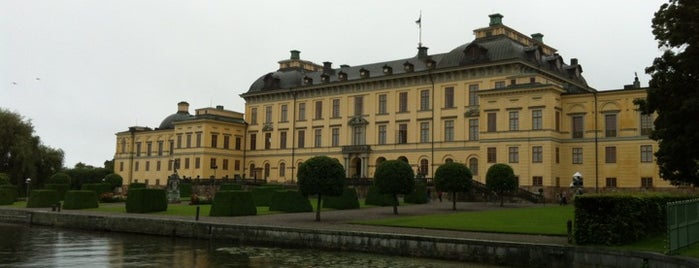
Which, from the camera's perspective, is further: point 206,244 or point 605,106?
point 605,106

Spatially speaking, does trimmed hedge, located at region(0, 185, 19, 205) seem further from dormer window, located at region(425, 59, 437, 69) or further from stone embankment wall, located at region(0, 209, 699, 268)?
dormer window, located at region(425, 59, 437, 69)

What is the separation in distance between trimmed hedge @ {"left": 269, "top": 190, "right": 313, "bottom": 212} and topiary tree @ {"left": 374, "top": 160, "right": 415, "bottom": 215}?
443 centimetres

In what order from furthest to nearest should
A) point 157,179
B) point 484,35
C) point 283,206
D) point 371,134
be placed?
point 157,179
point 371,134
point 484,35
point 283,206

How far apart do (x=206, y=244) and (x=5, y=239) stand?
847 centimetres

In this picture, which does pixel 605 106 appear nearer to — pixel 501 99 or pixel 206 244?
pixel 501 99

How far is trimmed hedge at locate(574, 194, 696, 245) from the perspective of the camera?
17500 mm

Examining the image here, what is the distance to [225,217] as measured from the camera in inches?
1199

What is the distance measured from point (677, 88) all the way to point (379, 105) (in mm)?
39156

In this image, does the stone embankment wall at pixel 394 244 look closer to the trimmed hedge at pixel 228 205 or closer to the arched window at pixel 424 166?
the trimmed hedge at pixel 228 205

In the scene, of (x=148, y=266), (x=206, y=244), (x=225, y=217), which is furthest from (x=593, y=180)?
(x=148, y=266)

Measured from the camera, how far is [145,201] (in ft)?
112

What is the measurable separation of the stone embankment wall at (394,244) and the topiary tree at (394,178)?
946 cm

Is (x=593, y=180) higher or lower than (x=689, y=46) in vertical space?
lower

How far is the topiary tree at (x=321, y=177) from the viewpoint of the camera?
28938 millimetres
